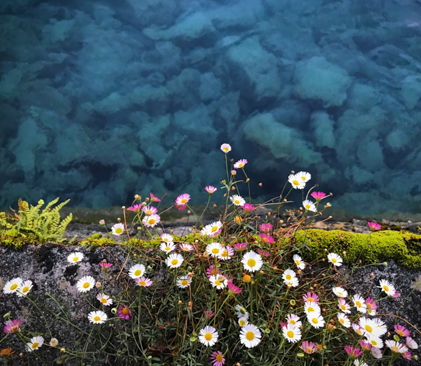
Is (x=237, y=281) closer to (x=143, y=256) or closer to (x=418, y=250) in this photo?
(x=143, y=256)

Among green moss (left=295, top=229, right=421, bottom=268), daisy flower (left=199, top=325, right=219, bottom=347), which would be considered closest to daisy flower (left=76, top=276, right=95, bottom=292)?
daisy flower (left=199, top=325, right=219, bottom=347)

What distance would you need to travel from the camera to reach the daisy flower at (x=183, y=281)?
4.74 feet

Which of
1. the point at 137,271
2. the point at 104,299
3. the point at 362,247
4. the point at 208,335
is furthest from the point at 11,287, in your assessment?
the point at 362,247

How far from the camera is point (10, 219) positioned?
1.98 m

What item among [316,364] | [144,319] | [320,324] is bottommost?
[316,364]

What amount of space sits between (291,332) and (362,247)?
719 mm

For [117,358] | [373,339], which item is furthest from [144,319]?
[373,339]

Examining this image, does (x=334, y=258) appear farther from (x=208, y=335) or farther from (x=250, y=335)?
(x=208, y=335)

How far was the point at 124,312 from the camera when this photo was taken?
1.43 m

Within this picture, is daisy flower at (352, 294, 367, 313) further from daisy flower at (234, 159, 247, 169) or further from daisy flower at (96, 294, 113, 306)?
daisy flower at (96, 294, 113, 306)

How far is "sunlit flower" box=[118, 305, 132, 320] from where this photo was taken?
1.43 meters

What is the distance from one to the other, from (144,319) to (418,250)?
1476mm

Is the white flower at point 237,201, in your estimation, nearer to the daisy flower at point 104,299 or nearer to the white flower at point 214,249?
the white flower at point 214,249

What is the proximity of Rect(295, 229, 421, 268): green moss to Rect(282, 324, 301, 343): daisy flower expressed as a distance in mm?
513
